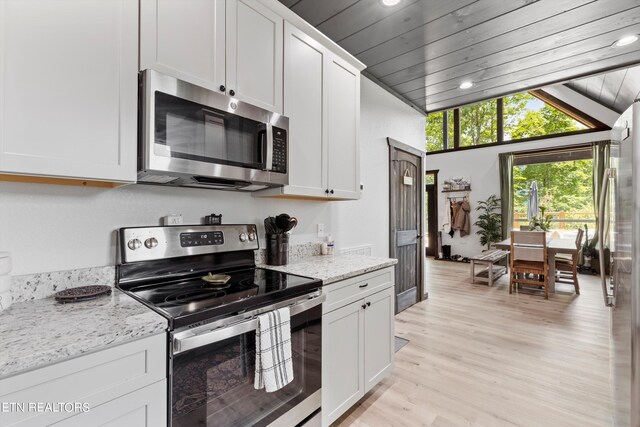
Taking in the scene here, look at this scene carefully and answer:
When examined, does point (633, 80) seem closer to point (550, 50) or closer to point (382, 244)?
point (550, 50)

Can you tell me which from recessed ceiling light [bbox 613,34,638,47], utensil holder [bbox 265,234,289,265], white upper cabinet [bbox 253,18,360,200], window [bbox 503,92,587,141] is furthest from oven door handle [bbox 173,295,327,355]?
window [bbox 503,92,587,141]

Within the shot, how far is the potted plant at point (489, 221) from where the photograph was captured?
270 inches

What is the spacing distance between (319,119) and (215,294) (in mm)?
1373

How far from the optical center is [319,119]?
2.07 meters

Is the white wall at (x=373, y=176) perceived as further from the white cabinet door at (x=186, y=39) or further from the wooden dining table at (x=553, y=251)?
the wooden dining table at (x=553, y=251)

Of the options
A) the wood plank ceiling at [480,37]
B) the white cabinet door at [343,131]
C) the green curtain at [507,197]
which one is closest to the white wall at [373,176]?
the wood plank ceiling at [480,37]

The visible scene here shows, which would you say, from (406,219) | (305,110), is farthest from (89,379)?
(406,219)

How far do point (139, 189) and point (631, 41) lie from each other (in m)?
3.99

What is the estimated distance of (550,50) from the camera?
264 cm

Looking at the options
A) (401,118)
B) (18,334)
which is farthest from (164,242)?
(401,118)

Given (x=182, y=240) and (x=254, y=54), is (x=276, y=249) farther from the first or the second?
(x=254, y=54)

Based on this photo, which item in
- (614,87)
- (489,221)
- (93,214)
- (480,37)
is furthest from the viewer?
(489,221)

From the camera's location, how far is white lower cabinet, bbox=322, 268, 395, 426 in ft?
5.32

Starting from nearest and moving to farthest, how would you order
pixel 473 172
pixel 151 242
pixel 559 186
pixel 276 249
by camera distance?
pixel 151 242 → pixel 276 249 → pixel 559 186 → pixel 473 172
